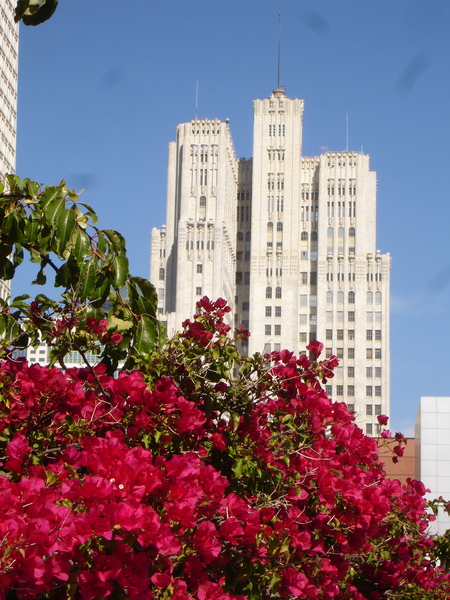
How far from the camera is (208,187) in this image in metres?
114

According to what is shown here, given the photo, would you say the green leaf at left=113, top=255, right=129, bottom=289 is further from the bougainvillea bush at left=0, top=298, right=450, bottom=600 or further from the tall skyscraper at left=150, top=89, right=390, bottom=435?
the tall skyscraper at left=150, top=89, right=390, bottom=435

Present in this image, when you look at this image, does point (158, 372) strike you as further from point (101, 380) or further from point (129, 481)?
point (129, 481)

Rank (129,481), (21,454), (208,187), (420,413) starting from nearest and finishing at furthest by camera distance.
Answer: (129,481) < (21,454) < (420,413) < (208,187)

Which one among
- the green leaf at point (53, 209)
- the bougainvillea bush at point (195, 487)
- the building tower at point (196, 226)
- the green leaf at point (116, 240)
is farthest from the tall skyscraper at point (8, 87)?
the green leaf at point (53, 209)

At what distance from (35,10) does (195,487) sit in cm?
298

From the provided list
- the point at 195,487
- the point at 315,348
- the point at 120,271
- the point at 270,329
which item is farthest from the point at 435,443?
the point at 270,329

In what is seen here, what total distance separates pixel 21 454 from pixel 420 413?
148 ft

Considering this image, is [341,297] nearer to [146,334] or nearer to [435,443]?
[435,443]

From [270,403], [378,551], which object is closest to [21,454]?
[270,403]

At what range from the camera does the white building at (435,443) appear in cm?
4938

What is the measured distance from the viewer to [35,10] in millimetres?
5871

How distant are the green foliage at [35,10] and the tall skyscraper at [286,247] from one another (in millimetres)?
104073

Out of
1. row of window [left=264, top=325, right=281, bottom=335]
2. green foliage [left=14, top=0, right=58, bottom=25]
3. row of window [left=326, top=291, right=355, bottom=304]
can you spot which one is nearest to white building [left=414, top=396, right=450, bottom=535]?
green foliage [left=14, top=0, right=58, bottom=25]

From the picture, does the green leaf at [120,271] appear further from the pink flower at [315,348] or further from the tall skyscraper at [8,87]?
the tall skyscraper at [8,87]
